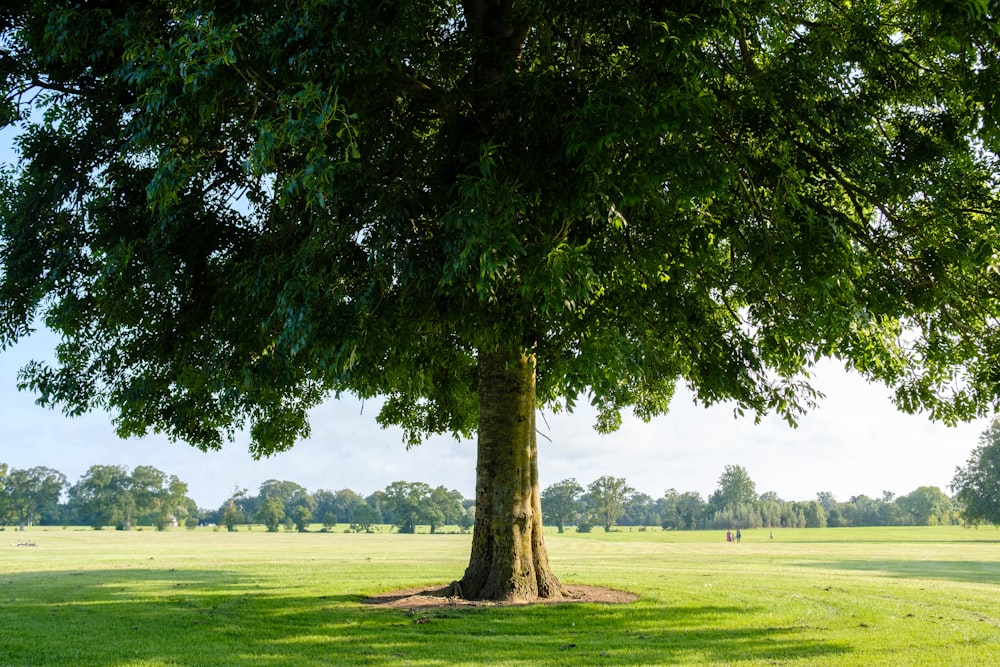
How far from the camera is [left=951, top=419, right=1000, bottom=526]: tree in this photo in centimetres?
6819

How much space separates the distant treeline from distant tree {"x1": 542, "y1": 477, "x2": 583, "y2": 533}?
0.45 feet

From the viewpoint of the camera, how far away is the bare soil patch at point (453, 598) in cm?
1378

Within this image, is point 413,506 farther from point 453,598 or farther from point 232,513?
point 453,598

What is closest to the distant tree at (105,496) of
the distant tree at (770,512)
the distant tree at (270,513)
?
the distant tree at (270,513)

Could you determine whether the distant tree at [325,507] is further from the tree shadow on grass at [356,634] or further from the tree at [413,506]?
the tree shadow on grass at [356,634]

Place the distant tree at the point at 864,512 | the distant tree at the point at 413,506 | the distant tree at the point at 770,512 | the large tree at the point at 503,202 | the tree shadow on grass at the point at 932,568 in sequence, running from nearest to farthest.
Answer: the large tree at the point at 503,202
the tree shadow on grass at the point at 932,568
the distant tree at the point at 413,506
the distant tree at the point at 770,512
the distant tree at the point at 864,512

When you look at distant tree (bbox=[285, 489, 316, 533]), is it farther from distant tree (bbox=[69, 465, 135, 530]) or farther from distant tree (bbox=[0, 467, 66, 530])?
distant tree (bbox=[0, 467, 66, 530])

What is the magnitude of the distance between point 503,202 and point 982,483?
75.1m

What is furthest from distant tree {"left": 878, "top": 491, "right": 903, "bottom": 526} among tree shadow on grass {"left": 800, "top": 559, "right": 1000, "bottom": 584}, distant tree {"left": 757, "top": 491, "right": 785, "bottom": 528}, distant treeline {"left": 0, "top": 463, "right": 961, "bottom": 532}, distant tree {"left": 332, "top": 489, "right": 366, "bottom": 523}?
tree shadow on grass {"left": 800, "top": 559, "right": 1000, "bottom": 584}

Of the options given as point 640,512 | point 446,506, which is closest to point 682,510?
point 640,512

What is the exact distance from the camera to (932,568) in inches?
1102

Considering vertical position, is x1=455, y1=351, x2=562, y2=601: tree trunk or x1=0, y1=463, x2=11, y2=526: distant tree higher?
x1=455, y1=351, x2=562, y2=601: tree trunk

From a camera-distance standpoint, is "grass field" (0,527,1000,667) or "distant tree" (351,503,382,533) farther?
"distant tree" (351,503,382,533)

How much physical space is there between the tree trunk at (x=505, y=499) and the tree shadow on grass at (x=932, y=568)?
14513 millimetres
